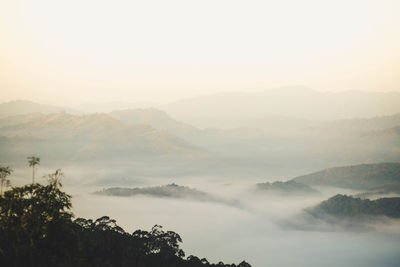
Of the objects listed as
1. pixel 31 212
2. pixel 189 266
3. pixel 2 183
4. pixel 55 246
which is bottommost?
pixel 189 266

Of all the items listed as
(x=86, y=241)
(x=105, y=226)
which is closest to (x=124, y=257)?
(x=86, y=241)

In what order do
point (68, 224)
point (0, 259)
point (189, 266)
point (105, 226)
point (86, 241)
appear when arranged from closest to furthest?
point (0, 259) → point (68, 224) → point (86, 241) → point (189, 266) → point (105, 226)

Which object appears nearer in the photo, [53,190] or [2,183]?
[53,190]

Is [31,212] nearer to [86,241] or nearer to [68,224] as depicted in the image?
[68,224]

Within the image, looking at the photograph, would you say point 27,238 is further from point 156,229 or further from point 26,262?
point 156,229

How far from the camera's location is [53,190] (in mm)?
54094

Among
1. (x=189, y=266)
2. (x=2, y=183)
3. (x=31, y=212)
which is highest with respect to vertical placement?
(x=2, y=183)

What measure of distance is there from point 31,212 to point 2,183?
223ft

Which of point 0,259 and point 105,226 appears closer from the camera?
point 0,259

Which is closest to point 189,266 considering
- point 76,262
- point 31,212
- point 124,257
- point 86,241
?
point 124,257

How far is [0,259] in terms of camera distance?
5119 cm

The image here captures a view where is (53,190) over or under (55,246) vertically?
over

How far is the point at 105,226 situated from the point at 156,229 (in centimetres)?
1264

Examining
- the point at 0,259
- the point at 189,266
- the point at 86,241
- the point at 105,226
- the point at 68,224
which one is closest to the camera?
the point at 0,259
